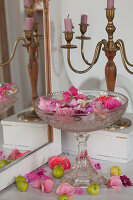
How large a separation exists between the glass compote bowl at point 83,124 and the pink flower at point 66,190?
0.22 feet

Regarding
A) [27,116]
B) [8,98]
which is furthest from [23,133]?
[8,98]

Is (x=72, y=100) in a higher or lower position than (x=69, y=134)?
higher

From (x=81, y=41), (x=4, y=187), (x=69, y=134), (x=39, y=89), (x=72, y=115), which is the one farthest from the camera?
(x=81, y=41)

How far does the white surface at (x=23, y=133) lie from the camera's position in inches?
46.7

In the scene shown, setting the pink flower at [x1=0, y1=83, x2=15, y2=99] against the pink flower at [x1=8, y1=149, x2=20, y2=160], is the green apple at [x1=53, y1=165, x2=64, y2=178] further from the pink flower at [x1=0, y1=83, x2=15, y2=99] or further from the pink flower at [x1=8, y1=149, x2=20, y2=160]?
the pink flower at [x1=0, y1=83, x2=15, y2=99]

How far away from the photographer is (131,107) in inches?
65.1

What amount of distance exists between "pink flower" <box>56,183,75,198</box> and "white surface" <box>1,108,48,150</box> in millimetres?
216

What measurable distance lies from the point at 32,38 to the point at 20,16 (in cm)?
9

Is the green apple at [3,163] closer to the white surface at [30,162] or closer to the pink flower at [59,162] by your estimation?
the white surface at [30,162]

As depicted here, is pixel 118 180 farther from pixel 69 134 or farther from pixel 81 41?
pixel 81 41

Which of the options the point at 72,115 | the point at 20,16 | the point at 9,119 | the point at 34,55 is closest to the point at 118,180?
the point at 72,115

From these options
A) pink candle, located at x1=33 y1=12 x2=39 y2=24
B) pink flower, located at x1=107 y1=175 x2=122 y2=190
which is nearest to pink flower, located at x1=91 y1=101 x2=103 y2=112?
pink flower, located at x1=107 y1=175 x2=122 y2=190

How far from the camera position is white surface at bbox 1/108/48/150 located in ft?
3.89

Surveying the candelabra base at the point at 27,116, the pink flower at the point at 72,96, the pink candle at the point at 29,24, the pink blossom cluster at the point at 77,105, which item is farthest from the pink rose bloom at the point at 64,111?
the pink candle at the point at 29,24
